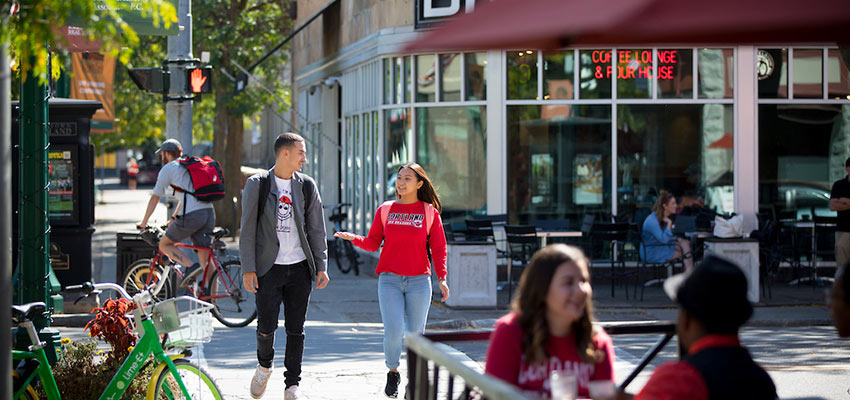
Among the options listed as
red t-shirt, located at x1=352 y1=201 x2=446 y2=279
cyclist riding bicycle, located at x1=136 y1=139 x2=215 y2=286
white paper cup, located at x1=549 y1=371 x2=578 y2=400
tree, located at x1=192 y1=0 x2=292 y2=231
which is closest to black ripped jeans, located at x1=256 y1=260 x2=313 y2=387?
red t-shirt, located at x1=352 y1=201 x2=446 y2=279

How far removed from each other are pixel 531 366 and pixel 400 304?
13.0 ft

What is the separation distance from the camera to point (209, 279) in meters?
12.1

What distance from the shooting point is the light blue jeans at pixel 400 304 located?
7.92 metres

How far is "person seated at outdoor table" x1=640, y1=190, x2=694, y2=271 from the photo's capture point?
50.0ft

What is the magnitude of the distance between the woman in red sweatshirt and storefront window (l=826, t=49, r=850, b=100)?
1128 centimetres

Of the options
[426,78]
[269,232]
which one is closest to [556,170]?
[426,78]

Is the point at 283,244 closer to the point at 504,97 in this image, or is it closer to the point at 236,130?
the point at 504,97

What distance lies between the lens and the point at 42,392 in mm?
6227

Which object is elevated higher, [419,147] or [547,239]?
[419,147]

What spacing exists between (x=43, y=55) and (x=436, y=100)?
13.6 meters

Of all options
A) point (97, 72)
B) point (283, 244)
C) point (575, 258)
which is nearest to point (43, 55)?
point (575, 258)

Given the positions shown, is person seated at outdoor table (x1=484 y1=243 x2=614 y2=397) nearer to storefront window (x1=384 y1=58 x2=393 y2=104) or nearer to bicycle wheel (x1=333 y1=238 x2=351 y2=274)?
bicycle wheel (x1=333 y1=238 x2=351 y2=274)

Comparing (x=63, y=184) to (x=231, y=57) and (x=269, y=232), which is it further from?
(x=231, y=57)

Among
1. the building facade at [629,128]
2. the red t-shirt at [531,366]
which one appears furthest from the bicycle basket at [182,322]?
the building facade at [629,128]
